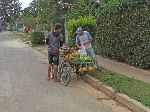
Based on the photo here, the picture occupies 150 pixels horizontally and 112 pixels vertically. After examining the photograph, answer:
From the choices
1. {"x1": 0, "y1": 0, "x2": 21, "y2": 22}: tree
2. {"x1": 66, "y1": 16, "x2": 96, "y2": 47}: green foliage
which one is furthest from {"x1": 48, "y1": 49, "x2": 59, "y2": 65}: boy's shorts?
{"x1": 0, "y1": 0, "x2": 21, "y2": 22}: tree

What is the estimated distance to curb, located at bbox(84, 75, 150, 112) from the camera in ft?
29.9

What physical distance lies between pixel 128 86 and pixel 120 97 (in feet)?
3.71

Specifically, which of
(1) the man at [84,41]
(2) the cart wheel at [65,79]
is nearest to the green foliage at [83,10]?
(1) the man at [84,41]

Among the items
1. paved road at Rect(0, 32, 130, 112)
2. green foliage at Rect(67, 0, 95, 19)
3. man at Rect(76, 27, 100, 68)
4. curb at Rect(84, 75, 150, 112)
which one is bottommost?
paved road at Rect(0, 32, 130, 112)

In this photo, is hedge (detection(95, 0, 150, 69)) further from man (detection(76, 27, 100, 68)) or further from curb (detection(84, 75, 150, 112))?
curb (detection(84, 75, 150, 112))

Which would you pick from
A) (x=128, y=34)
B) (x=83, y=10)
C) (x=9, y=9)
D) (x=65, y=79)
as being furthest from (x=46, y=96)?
(x=9, y=9)

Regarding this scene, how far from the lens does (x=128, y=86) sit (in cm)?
1132

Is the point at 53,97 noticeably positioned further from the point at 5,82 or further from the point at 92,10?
the point at 92,10

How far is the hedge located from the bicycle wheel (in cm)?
313

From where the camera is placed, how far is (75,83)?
13.2 metres

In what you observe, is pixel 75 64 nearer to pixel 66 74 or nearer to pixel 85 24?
pixel 66 74

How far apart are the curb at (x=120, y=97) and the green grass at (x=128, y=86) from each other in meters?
0.13

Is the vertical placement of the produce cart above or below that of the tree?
below

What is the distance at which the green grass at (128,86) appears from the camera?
9945 mm
